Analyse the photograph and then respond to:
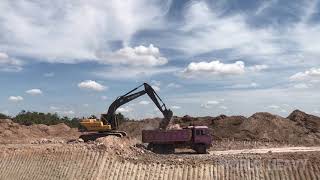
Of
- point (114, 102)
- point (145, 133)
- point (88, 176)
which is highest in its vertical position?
point (114, 102)

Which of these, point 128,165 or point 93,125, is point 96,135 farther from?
point 128,165

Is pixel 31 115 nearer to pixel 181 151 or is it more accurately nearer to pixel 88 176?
pixel 181 151

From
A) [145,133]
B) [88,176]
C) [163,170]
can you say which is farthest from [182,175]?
[145,133]

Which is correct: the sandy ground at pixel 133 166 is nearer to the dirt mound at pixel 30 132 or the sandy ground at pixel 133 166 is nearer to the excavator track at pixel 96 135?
the excavator track at pixel 96 135

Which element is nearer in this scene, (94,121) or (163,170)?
(163,170)

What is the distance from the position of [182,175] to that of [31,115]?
166 ft

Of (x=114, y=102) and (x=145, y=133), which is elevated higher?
(x=114, y=102)

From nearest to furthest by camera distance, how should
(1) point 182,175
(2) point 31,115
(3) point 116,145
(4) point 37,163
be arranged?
(1) point 182,175
(4) point 37,163
(3) point 116,145
(2) point 31,115

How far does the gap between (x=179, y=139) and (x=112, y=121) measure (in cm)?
494

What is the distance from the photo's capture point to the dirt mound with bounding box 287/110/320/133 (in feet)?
162

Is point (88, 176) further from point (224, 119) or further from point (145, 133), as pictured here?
point (224, 119)

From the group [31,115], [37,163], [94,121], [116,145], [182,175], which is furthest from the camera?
[31,115]

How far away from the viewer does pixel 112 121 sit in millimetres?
36906

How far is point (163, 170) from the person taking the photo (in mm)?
27625
